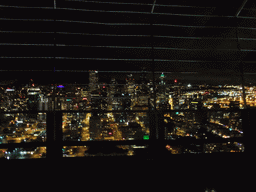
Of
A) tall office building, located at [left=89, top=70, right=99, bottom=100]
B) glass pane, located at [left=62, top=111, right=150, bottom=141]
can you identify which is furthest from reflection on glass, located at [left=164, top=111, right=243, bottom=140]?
tall office building, located at [left=89, top=70, right=99, bottom=100]

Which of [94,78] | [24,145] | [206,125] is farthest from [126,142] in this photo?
[24,145]

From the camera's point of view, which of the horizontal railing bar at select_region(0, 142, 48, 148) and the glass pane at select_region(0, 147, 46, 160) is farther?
the glass pane at select_region(0, 147, 46, 160)

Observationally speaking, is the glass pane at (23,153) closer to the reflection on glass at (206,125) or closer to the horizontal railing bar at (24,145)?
the horizontal railing bar at (24,145)

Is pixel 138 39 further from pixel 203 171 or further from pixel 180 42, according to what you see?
pixel 203 171

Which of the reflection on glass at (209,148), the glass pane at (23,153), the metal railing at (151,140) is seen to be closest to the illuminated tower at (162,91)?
the metal railing at (151,140)

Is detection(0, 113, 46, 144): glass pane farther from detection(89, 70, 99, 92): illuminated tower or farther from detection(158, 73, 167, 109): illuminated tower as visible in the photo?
detection(158, 73, 167, 109): illuminated tower

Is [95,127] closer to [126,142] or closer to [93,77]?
[126,142]
